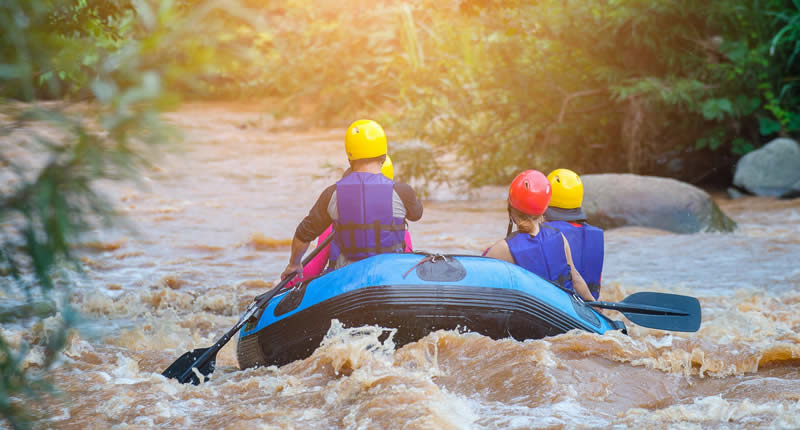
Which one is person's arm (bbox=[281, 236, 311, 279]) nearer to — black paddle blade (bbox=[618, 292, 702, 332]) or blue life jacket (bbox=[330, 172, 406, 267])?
blue life jacket (bbox=[330, 172, 406, 267])

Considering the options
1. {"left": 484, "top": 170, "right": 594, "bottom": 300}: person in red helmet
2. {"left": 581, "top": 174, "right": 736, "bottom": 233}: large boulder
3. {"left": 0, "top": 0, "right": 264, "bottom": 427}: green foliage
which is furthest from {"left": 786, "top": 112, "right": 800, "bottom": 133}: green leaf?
{"left": 0, "top": 0, "right": 264, "bottom": 427}: green foliage

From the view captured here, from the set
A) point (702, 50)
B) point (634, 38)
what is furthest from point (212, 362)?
point (702, 50)

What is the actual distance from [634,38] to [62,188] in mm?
11138

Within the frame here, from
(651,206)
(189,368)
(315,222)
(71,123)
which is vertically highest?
(71,123)

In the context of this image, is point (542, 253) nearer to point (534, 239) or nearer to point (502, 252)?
point (534, 239)

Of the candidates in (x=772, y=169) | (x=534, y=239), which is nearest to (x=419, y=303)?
(x=534, y=239)

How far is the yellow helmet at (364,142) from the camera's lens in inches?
167

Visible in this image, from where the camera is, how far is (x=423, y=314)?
3.62 metres

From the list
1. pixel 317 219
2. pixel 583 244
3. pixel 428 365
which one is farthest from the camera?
pixel 583 244

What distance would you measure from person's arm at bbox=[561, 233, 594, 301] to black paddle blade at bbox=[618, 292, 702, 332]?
0.72ft

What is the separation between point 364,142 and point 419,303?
1.04 m

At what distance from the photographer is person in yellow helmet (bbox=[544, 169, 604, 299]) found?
4.56 metres

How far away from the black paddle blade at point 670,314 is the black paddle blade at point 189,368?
217 cm

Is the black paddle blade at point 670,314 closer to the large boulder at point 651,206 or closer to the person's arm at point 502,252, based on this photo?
the person's arm at point 502,252
